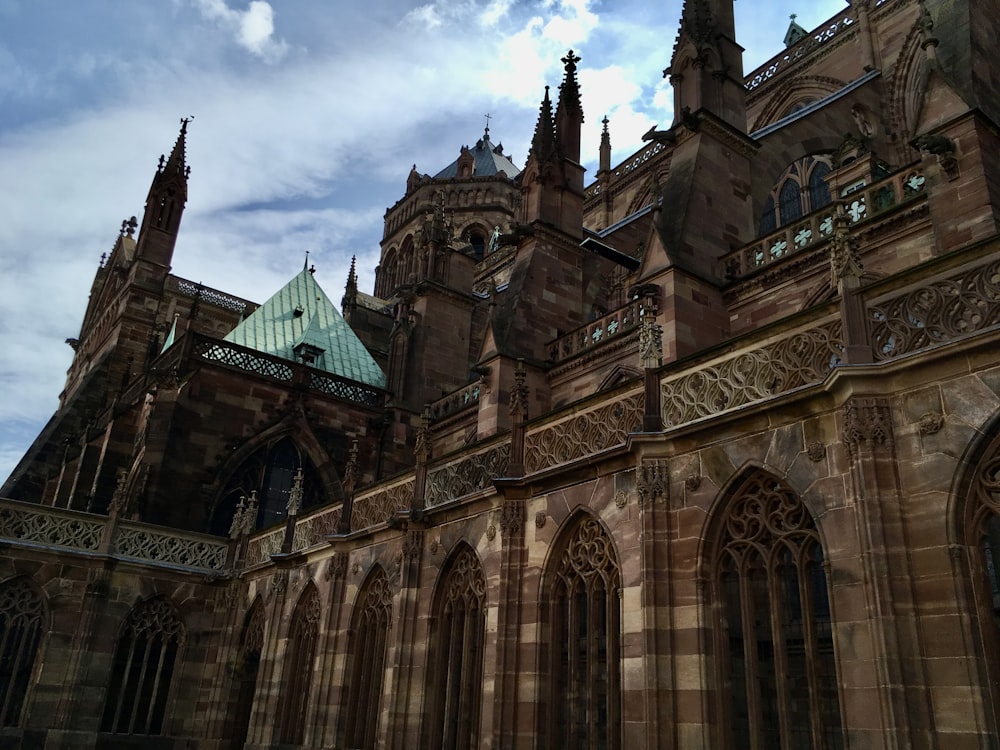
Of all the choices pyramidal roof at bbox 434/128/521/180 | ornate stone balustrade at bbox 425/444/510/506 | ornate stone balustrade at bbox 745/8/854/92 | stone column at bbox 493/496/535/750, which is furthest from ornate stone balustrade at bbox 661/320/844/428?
pyramidal roof at bbox 434/128/521/180

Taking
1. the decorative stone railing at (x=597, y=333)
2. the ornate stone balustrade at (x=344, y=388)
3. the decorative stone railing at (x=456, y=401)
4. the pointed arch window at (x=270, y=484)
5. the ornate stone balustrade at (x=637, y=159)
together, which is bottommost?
the pointed arch window at (x=270, y=484)

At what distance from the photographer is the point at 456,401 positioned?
23.8 m

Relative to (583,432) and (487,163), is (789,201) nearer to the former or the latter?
(583,432)

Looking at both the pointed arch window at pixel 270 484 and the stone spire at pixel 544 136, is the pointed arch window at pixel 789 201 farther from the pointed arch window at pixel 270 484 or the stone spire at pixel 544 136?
the pointed arch window at pixel 270 484

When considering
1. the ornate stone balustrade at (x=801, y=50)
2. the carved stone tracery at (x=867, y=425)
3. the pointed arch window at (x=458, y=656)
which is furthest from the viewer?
the ornate stone balustrade at (x=801, y=50)

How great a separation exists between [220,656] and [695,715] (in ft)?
47.1

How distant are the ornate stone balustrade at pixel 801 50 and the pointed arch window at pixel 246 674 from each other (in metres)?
24.8

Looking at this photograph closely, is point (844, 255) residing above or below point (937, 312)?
above

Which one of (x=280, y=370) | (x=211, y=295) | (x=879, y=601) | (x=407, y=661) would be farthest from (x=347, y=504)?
(x=211, y=295)

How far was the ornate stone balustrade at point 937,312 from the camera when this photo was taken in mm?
6905

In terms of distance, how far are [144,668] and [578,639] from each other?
1293 centimetres

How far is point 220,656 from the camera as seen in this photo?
19.5 metres

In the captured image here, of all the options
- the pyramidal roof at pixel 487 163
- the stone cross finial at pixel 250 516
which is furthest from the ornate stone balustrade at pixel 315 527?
the pyramidal roof at pixel 487 163

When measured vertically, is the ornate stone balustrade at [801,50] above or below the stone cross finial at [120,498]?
above
